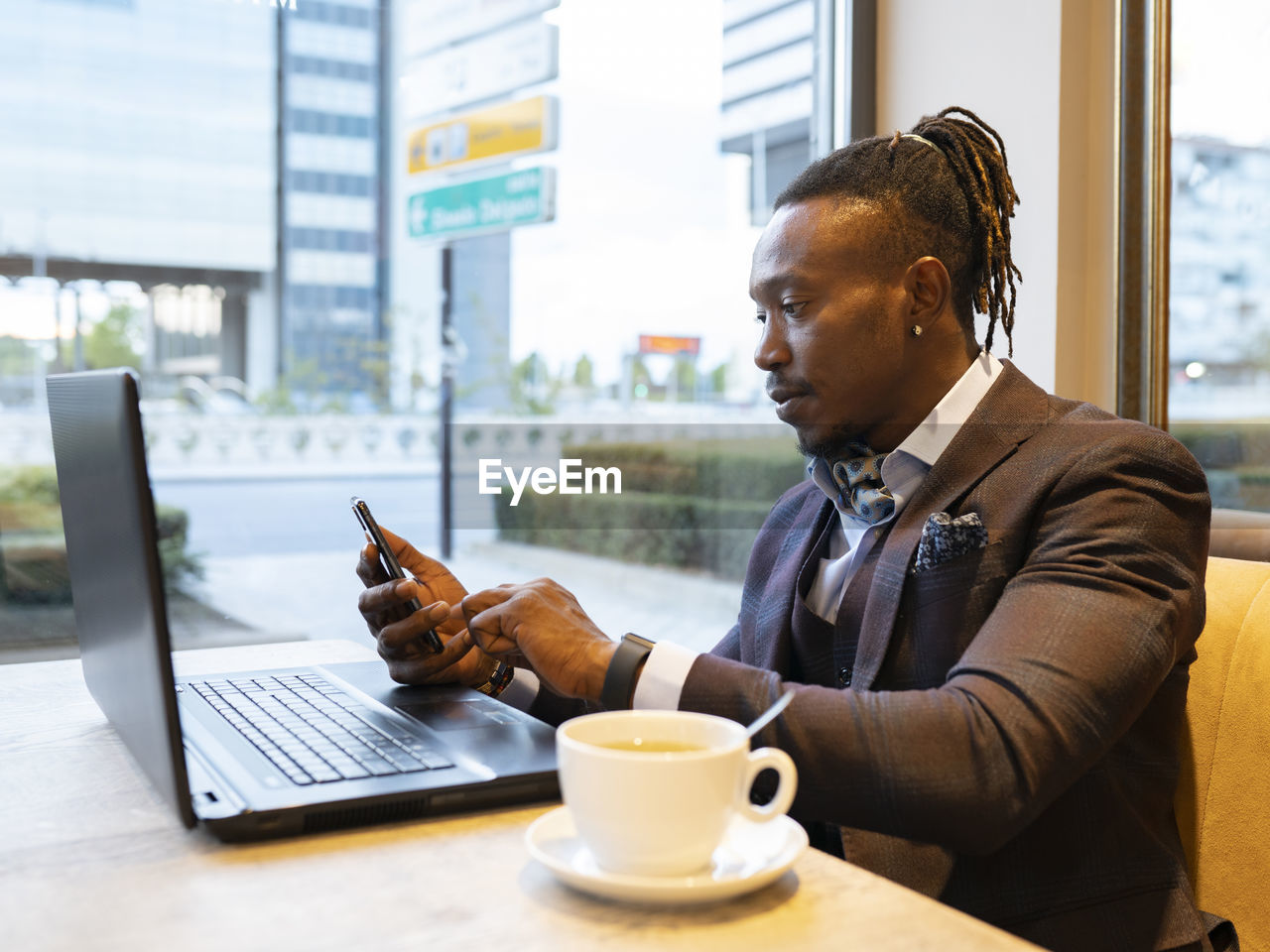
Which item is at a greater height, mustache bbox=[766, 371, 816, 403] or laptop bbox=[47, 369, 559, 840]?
mustache bbox=[766, 371, 816, 403]

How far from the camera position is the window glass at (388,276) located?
1990 mm

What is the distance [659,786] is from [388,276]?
1.88m

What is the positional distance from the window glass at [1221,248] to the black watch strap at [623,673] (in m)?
1.36

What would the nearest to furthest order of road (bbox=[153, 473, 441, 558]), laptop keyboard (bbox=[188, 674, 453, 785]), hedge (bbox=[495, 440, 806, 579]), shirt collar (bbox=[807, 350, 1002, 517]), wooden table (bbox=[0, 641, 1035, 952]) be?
wooden table (bbox=[0, 641, 1035, 952])
laptop keyboard (bbox=[188, 674, 453, 785])
shirt collar (bbox=[807, 350, 1002, 517])
road (bbox=[153, 473, 441, 558])
hedge (bbox=[495, 440, 806, 579])

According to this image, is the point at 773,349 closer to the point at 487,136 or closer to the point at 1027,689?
the point at 1027,689

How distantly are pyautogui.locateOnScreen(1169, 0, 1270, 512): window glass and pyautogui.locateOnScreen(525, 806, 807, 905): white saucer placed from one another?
56.9 inches

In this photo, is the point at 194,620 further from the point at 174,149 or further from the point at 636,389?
the point at 636,389

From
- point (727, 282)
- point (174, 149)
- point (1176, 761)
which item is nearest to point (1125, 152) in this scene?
point (727, 282)

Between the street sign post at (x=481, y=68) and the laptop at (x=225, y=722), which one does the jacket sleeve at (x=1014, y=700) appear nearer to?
the laptop at (x=225, y=722)

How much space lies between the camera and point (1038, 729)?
0.83 m

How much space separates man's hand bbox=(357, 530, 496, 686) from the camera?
1103 mm

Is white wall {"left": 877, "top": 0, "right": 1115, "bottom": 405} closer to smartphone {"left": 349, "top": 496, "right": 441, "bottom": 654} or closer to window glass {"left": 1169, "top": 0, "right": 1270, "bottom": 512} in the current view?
window glass {"left": 1169, "top": 0, "right": 1270, "bottom": 512}

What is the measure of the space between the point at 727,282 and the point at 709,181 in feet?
0.78

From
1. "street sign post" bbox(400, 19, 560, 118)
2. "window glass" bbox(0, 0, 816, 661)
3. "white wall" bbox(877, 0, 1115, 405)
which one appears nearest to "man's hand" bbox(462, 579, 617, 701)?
"window glass" bbox(0, 0, 816, 661)
